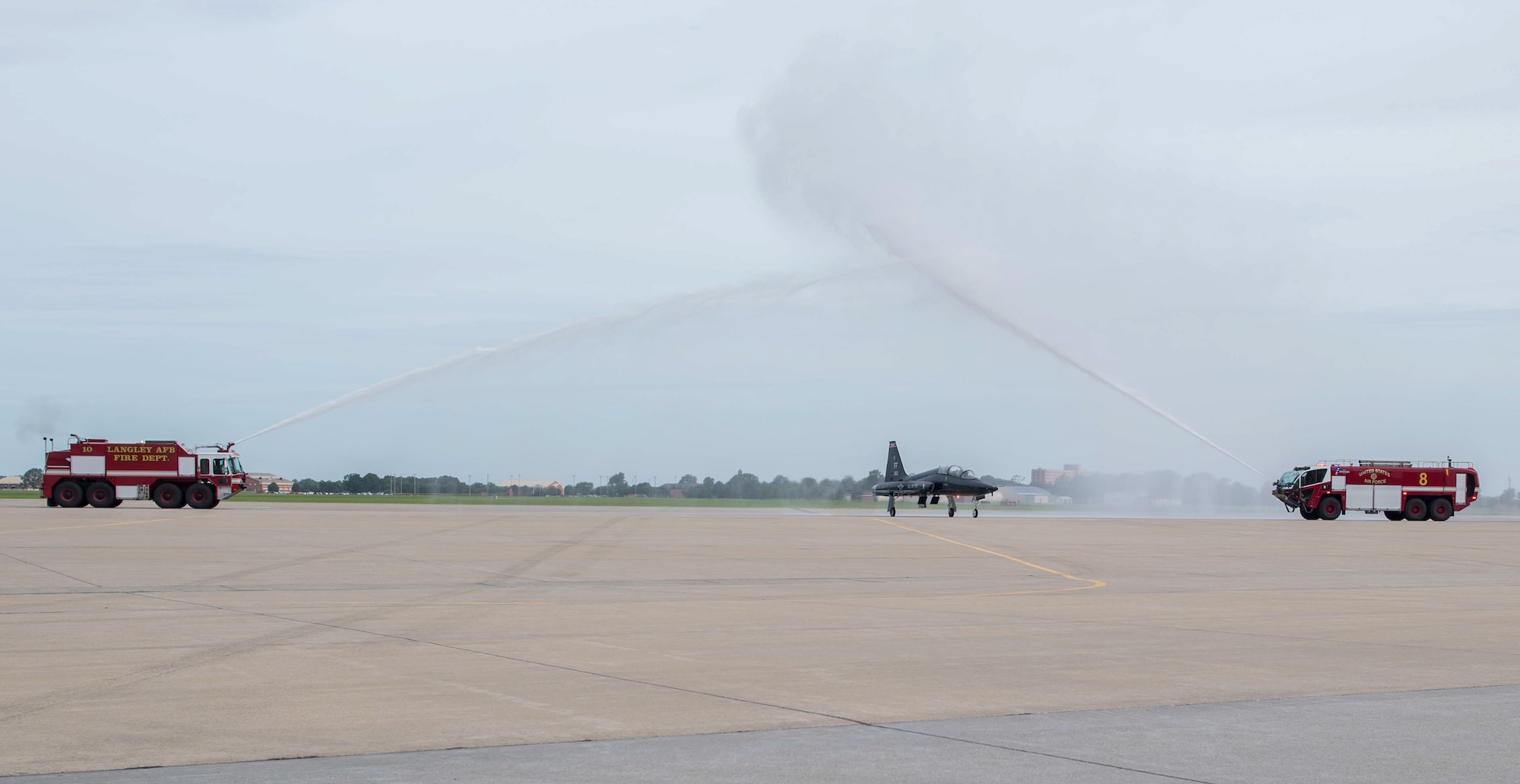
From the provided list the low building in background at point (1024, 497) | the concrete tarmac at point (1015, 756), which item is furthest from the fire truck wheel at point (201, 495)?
the low building in background at point (1024, 497)

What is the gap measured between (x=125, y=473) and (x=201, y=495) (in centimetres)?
343

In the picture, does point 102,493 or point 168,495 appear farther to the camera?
point 168,495

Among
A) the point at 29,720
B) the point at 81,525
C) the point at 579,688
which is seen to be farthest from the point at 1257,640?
the point at 81,525

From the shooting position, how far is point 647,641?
14359 mm

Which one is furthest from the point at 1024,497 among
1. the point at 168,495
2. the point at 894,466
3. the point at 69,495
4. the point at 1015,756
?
the point at 1015,756

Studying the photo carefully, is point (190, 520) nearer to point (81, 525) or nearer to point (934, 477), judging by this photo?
point (81, 525)

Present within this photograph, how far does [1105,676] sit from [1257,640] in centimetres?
411

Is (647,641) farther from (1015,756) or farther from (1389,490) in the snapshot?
(1389,490)

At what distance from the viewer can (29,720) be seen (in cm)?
912

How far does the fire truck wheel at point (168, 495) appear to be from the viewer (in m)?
56.9

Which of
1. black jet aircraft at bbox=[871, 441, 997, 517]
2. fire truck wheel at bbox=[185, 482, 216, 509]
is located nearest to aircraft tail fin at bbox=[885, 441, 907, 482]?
black jet aircraft at bbox=[871, 441, 997, 517]

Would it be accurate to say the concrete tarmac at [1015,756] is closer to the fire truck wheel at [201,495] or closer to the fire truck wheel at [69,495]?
the fire truck wheel at [201,495]

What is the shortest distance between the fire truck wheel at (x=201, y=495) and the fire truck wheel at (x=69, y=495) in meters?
4.63

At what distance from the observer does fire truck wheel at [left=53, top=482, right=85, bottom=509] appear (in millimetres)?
56500
